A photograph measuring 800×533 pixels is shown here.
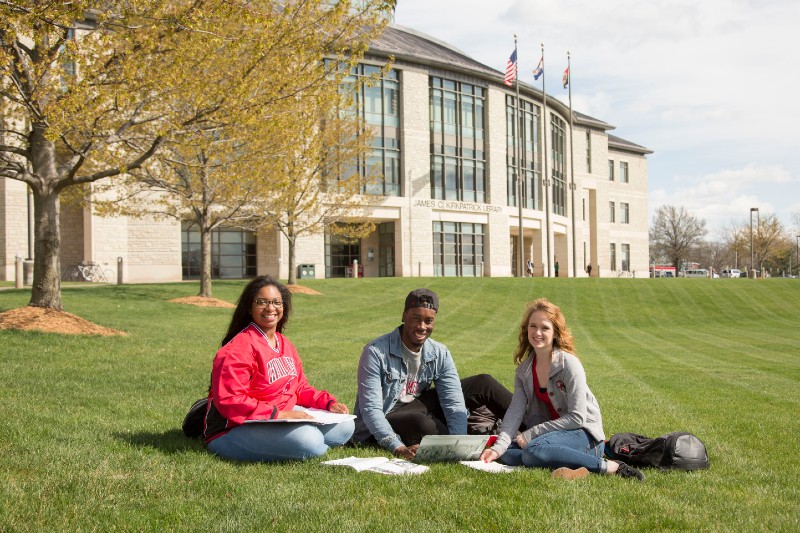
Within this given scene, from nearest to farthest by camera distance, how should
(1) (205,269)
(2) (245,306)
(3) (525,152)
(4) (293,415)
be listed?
(4) (293,415) < (2) (245,306) < (1) (205,269) < (3) (525,152)

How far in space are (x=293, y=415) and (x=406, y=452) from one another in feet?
2.96

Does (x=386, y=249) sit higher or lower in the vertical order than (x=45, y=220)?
higher

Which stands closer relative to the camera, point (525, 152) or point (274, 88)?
point (274, 88)

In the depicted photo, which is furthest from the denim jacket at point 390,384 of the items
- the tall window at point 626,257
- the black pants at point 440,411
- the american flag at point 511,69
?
the tall window at point 626,257

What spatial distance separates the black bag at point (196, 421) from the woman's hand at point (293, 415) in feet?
3.06

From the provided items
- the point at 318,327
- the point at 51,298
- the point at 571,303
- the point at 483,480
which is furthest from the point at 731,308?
the point at 483,480

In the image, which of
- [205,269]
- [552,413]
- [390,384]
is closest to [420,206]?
[205,269]

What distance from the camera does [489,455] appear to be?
5547 millimetres

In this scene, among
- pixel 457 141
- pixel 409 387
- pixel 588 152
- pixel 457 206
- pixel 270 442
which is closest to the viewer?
pixel 270 442

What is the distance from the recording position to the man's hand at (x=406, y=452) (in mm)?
5559

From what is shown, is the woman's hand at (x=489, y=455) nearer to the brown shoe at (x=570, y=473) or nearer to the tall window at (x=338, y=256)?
the brown shoe at (x=570, y=473)

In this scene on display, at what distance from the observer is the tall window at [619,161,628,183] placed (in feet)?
237

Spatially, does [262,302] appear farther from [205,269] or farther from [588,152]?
[588,152]

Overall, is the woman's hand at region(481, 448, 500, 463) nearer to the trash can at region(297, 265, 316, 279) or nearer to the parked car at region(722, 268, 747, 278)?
the trash can at region(297, 265, 316, 279)
